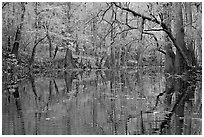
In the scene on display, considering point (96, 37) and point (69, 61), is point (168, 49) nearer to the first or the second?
point (96, 37)

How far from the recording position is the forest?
1834 cm

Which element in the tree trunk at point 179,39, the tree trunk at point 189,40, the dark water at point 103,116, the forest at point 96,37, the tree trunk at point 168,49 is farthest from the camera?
the tree trunk at point 168,49

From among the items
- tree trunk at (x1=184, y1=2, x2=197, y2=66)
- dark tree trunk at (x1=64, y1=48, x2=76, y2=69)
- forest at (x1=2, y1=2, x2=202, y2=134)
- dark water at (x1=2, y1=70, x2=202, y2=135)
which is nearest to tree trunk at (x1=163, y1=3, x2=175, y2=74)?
forest at (x1=2, y1=2, x2=202, y2=134)

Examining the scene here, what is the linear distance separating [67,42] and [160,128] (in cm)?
3075

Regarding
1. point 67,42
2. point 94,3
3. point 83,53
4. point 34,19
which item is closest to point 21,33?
point 34,19

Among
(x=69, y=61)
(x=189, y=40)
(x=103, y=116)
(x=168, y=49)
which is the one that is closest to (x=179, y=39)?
(x=189, y=40)

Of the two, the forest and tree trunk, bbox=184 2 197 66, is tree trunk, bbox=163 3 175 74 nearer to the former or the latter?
the forest

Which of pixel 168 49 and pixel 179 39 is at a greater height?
pixel 179 39

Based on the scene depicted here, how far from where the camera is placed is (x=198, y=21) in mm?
20391

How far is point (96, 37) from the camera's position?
28531mm

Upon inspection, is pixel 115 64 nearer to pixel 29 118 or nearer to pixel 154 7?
pixel 154 7

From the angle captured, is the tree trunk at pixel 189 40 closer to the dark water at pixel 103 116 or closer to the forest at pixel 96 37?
the forest at pixel 96 37

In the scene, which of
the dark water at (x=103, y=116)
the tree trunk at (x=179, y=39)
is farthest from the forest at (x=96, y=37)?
the dark water at (x=103, y=116)

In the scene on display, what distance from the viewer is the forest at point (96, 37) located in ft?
60.2
